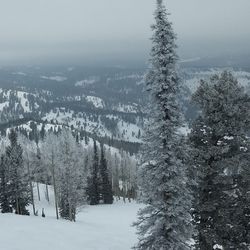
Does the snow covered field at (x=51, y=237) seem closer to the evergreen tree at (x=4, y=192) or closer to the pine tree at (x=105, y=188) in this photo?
the evergreen tree at (x=4, y=192)

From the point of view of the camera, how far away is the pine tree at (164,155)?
2044 centimetres

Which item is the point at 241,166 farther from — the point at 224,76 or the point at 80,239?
the point at 80,239

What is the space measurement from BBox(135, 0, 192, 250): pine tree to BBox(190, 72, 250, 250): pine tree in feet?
4.83

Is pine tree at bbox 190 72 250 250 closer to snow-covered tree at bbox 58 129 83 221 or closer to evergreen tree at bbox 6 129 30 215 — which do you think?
snow-covered tree at bbox 58 129 83 221

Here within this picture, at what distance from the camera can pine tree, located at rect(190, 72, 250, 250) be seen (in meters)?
21.9

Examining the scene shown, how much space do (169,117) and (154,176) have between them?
2.97 m

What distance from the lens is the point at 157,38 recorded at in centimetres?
2039

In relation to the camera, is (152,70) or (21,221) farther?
(21,221)

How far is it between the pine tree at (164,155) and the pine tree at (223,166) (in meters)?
1.47

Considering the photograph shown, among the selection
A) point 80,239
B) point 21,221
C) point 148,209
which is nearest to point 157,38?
point 148,209

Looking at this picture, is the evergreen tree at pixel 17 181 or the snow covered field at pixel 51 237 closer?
the snow covered field at pixel 51 237

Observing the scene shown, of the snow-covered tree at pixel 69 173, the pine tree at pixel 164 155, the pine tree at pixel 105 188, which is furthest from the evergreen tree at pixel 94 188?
the pine tree at pixel 164 155

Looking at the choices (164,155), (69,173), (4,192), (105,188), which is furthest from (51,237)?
(105,188)

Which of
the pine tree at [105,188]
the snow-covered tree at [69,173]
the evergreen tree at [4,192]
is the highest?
the snow-covered tree at [69,173]
